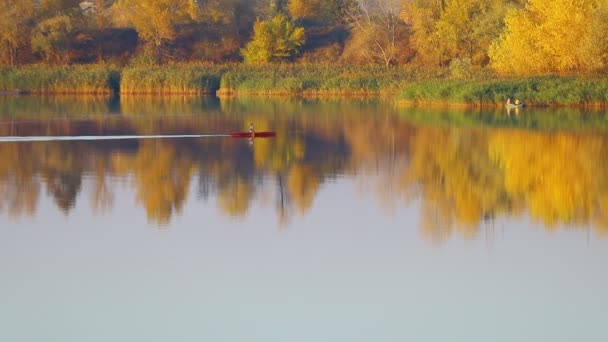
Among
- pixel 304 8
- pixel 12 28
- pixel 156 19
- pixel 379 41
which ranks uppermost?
pixel 304 8

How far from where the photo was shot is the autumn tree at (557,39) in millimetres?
42531

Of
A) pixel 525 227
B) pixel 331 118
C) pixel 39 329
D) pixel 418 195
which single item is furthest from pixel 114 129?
pixel 39 329

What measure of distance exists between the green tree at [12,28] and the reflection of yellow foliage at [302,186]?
46.4 m

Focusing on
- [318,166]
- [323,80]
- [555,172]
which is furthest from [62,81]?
[555,172]

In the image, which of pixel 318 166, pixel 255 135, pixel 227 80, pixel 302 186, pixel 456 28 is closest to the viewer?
pixel 302 186

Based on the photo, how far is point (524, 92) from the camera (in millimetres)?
42031

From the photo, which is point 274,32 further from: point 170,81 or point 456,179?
point 456,179

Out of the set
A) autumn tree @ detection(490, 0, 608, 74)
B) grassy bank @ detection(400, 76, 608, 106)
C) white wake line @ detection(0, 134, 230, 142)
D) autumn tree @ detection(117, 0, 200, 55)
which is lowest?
white wake line @ detection(0, 134, 230, 142)

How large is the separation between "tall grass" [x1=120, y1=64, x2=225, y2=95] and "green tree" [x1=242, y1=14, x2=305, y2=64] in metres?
8.17

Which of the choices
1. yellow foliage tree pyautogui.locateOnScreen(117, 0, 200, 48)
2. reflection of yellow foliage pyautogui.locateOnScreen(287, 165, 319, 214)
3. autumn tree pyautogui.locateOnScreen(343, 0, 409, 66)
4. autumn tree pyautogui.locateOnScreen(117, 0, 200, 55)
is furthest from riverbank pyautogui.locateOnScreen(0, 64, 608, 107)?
reflection of yellow foliage pyautogui.locateOnScreen(287, 165, 319, 214)

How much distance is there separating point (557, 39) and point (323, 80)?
44.0 ft

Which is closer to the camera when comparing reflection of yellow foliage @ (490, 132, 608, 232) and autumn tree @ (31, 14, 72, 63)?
reflection of yellow foliage @ (490, 132, 608, 232)

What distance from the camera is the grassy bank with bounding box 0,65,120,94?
55938 mm

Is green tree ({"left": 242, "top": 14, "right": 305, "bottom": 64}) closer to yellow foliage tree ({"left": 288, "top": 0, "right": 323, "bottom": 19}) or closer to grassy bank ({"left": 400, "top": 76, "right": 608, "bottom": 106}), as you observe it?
yellow foliage tree ({"left": 288, "top": 0, "right": 323, "bottom": 19})
